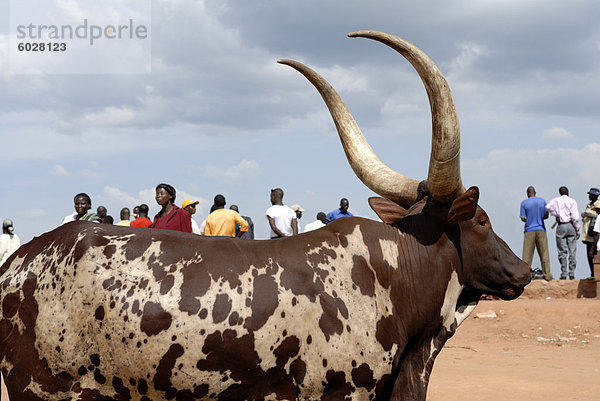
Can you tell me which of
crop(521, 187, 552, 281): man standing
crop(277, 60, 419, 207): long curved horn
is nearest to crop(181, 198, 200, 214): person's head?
crop(277, 60, 419, 207): long curved horn

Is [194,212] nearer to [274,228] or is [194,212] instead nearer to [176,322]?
[274,228]

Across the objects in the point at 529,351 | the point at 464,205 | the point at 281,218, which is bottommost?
the point at 529,351

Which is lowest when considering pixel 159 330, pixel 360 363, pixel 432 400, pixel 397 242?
pixel 432 400

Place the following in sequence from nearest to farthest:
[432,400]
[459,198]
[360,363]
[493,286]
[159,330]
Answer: [159,330] → [360,363] → [459,198] → [493,286] → [432,400]

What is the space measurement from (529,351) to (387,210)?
28.5 feet

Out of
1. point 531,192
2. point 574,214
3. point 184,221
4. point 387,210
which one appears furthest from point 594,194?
point 387,210

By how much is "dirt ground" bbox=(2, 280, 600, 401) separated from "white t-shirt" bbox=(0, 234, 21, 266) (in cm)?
731

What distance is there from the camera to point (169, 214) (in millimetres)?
7102

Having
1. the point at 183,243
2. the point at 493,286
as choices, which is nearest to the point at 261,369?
the point at 183,243

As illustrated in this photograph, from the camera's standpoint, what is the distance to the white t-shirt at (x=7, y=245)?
11.5 meters

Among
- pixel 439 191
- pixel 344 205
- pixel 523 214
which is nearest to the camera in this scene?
pixel 439 191

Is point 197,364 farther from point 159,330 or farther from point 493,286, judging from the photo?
point 493,286

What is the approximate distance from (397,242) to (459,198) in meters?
0.38

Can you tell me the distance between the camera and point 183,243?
122 inches
